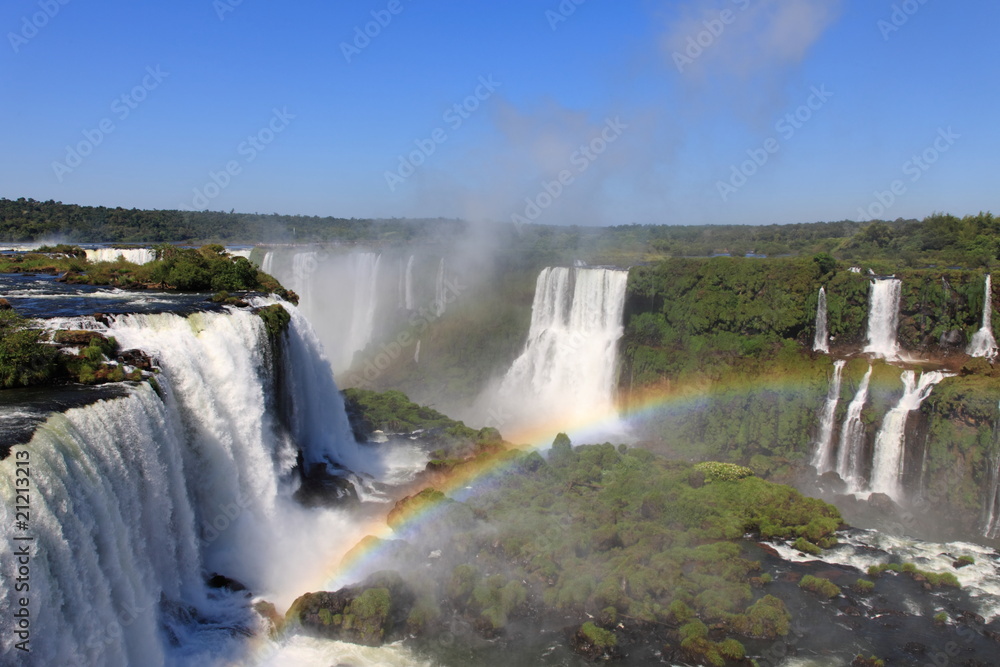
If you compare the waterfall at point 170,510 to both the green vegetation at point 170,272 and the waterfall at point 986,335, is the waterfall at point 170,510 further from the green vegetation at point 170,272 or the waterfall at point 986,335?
the waterfall at point 986,335

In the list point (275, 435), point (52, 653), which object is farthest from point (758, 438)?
point (52, 653)

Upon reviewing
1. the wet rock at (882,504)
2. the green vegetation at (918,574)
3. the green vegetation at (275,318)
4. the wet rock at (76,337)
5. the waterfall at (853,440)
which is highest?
the green vegetation at (275,318)

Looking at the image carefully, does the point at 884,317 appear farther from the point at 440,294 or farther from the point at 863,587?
the point at 440,294

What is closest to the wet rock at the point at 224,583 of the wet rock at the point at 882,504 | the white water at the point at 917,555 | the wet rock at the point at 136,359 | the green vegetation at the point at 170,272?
the wet rock at the point at 136,359

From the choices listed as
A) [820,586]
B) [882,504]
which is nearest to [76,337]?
[820,586]

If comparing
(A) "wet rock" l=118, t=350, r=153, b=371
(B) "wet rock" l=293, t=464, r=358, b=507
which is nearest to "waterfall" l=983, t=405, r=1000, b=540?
(B) "wet rock" l=293, t=464, r=358, b=507

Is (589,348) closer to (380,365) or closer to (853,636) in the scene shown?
(380,365)
